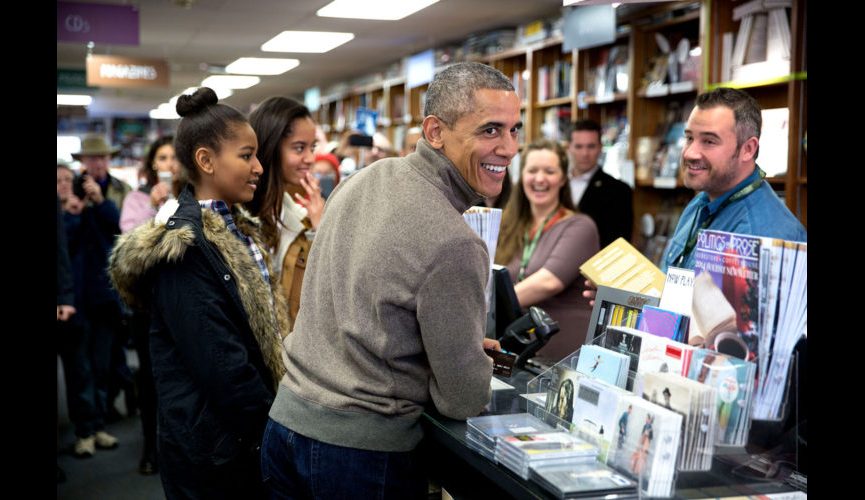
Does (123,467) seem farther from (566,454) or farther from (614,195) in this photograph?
(566,454)

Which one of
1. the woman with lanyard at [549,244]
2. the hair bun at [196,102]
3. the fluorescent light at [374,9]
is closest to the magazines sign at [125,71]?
the fluorescent light at [374,9]

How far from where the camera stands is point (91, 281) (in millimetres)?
4883

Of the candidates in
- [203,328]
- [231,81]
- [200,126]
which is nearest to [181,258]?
[203,328]

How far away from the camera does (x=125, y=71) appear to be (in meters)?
8.74

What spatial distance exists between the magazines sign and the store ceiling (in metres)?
0.28

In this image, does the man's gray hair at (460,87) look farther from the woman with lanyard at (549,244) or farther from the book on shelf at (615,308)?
the woman with lanyard at (549,244)

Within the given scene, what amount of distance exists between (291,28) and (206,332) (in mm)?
6457

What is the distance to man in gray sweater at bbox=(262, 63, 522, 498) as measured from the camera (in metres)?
1.57

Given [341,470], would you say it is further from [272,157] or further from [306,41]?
[306,41]

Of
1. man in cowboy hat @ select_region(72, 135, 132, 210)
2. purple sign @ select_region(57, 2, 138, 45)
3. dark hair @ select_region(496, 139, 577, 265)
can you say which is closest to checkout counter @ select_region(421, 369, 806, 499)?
dark hair @ select_region(496, 139, 577, 265)

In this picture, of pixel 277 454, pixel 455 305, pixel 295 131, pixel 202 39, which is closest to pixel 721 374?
pixel 455 305

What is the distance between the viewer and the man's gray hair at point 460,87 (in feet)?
5.56

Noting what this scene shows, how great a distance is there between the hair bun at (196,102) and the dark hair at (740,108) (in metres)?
1.49
